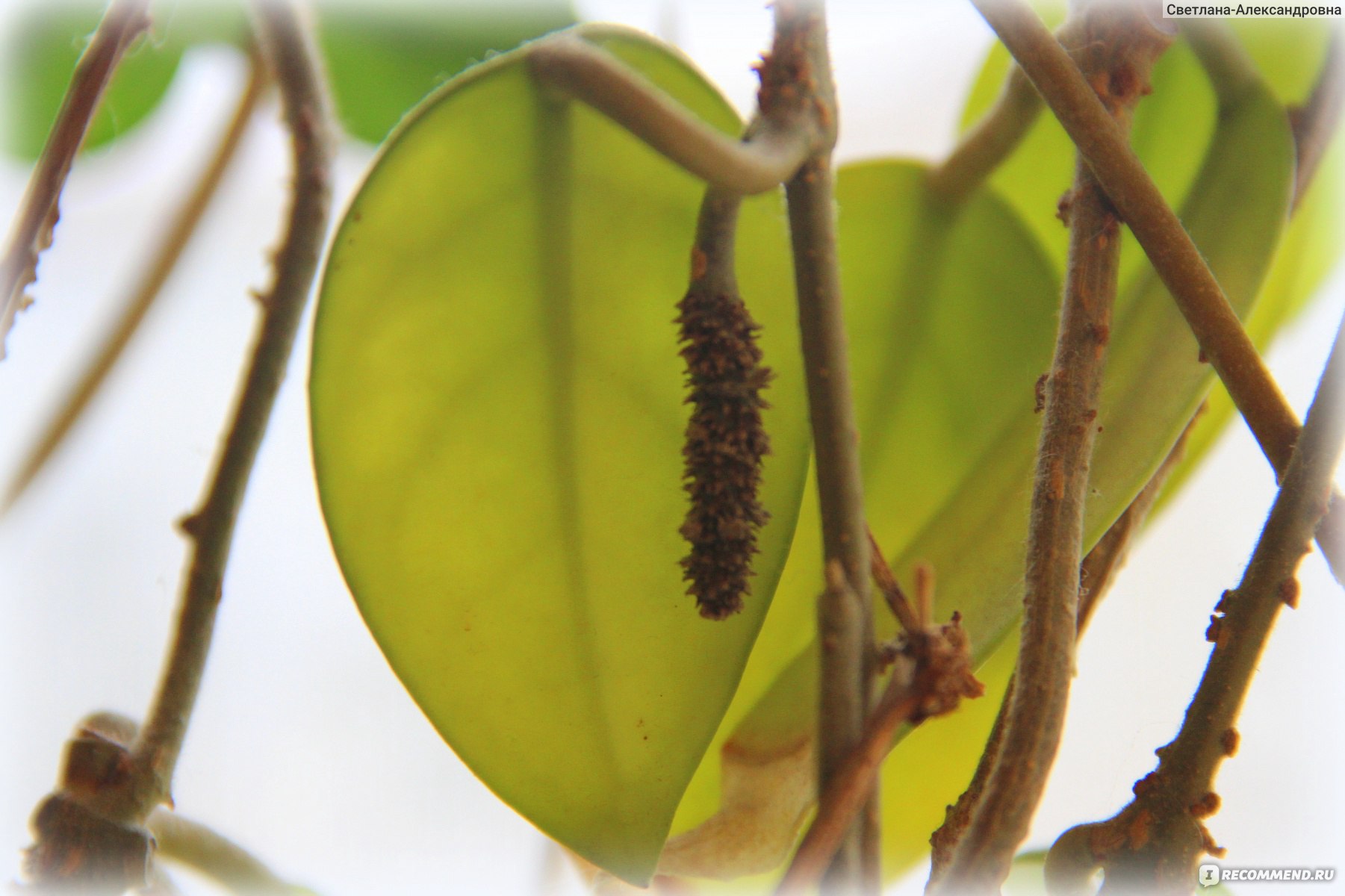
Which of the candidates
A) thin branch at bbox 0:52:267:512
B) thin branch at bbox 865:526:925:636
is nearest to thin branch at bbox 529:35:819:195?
thin branch at bbox 865:526:925:636

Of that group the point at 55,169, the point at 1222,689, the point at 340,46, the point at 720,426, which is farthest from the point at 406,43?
the point at 1222,689

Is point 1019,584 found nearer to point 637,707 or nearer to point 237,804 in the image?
point 637,707

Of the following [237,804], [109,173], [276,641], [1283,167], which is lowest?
[237,804]

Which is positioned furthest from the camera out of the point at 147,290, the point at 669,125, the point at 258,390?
the point at 147,290

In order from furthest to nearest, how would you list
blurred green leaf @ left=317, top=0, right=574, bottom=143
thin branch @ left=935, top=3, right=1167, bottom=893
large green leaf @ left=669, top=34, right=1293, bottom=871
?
blurred green leaf @ left=317, top=0, right=574, bottom=143 → large green leaf @ left=669, top=34, right=1293, bottom=871 → thin branch @ left=935, top=3, right=1167, bottom=893

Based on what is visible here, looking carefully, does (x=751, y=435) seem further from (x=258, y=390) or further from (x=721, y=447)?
(x=258, y=390)

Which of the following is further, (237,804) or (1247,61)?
(237,804)

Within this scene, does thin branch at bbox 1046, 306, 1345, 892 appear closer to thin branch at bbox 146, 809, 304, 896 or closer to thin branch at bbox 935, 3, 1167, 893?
thin branch at bbox 935, 3, 1167, 893

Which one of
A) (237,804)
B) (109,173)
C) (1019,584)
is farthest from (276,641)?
(1019,584)
